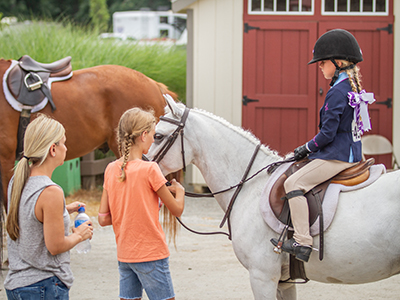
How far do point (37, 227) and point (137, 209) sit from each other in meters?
0.47

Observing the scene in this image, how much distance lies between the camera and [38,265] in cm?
195

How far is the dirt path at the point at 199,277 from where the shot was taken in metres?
3.67

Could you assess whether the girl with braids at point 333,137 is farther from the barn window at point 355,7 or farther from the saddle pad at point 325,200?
the barn window at point 355,7

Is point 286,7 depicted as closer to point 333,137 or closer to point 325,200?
point 333,137

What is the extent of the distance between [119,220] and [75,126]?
2.72 m

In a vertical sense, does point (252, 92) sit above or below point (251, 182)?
above

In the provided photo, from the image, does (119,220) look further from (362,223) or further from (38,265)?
(362,223)

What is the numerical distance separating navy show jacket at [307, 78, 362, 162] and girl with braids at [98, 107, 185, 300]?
0.83m

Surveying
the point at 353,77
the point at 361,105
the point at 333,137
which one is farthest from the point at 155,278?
the point at 353,77

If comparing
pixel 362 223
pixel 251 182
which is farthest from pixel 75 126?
pixel 362 223

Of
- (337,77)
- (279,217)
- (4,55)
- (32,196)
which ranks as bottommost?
(279,217)

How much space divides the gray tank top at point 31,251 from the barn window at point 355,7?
608cm

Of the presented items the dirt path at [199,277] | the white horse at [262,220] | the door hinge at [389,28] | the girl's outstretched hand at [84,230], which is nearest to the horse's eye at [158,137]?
the white horse at [262,220]

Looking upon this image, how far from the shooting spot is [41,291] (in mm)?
1939
